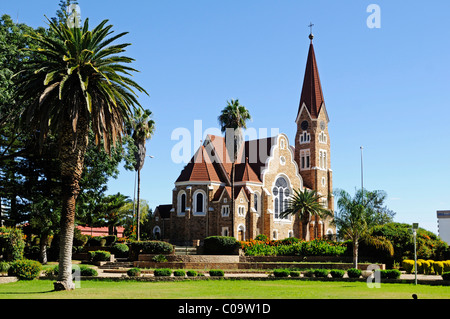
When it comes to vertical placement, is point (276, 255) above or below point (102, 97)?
below

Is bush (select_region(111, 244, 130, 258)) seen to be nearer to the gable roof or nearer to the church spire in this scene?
the gable roof

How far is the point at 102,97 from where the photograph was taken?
22078 millimetres

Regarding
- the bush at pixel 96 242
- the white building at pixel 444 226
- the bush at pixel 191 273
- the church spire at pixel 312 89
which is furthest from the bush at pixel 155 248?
the white building at pixel 444 226

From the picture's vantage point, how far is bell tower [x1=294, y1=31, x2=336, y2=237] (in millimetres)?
70375

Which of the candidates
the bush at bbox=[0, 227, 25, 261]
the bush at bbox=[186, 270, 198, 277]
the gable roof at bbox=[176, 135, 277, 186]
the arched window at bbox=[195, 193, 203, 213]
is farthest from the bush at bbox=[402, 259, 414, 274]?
the arched window at bbox=[195, 193, 203, 213]

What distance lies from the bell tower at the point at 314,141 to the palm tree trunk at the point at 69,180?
51.7 m

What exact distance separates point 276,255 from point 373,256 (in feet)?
28.7

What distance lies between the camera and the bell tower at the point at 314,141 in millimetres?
70375

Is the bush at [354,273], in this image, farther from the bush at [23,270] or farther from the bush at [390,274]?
the bush at [23,270]

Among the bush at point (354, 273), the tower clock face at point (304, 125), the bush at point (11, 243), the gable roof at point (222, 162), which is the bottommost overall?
the bush at point (354, 273)

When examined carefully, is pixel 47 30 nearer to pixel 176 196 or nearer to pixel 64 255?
pixel 64 255

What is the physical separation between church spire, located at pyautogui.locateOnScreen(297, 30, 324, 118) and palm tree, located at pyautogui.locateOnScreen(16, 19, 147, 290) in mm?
51917

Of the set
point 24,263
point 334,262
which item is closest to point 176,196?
point 334,262

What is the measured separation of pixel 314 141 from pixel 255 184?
47.1ft
